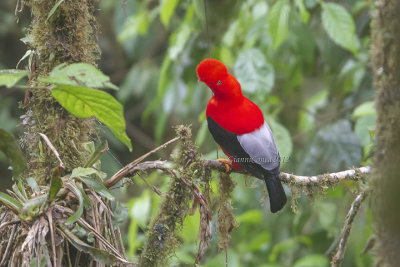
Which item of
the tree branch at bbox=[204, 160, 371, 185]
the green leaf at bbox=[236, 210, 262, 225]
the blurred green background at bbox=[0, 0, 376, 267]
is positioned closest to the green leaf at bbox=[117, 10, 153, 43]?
the blurred green background at bbox=[0, 0, 376, 267]

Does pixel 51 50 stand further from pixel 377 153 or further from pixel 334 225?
pixel 334 225

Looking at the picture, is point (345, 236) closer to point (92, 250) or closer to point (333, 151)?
point (92, 250)

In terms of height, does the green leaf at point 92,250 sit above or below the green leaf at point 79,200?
below

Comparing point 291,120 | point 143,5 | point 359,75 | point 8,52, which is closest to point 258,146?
point 359,75

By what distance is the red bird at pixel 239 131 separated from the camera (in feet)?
6.88

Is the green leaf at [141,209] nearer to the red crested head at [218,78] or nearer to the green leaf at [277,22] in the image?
the red crested head at [218,78]

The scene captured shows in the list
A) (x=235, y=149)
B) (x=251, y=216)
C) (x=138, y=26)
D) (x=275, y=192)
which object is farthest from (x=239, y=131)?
(x=138, y=26)

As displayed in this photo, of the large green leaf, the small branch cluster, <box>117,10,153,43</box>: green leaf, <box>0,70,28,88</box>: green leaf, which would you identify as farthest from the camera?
<box>117,10,153,43</box>: green leaf

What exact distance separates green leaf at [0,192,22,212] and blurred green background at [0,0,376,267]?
0.45 meters

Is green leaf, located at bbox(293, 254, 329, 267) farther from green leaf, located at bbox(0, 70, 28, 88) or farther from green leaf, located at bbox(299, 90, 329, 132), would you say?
green leaf, located at bbox(0, 70, 28, 88)

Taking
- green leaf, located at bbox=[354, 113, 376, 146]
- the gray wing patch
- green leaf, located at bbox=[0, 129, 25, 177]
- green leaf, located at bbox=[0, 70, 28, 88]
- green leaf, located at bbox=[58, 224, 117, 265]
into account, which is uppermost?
green leaf, located at bbox=[0, 70, 28, 88]

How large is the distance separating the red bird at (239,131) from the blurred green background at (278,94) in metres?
0.10

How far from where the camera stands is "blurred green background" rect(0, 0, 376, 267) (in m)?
2.65

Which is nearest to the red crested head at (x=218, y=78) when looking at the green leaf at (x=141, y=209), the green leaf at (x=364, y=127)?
the green leaf at (x=364, y=127)
